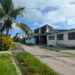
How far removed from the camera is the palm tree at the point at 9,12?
13442 mm

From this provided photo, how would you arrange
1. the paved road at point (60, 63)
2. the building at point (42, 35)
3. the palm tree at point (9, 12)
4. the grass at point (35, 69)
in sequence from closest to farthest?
the grass at point (35, 69) < the paved road at point (60, 63) < the palm tree at point (9, 12) < the building at point (42, 35)

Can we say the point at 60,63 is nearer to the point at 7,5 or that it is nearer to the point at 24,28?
the point at 24,28

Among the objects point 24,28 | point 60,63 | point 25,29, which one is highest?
point 24,28

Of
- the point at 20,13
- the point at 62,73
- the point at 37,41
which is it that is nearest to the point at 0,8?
the point at 20,13

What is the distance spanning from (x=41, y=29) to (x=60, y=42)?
59.5 feet

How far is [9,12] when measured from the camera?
45.1 ft

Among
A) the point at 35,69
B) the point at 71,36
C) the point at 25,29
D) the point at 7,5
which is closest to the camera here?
the point at 35,69

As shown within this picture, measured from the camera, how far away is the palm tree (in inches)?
529

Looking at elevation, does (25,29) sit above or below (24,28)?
below

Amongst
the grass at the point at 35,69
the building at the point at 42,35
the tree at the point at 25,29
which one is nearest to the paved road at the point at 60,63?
the grass at the point at 35,69

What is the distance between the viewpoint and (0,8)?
43.5 feet

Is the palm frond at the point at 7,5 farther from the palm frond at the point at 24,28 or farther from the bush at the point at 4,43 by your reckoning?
the bush at the point at 4,43

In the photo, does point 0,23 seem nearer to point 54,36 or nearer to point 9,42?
point 9,42

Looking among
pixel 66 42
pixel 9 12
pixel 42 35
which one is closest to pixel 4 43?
pixel 9 12
